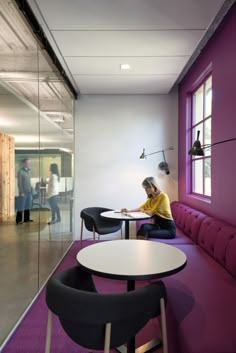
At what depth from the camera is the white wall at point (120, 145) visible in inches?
208

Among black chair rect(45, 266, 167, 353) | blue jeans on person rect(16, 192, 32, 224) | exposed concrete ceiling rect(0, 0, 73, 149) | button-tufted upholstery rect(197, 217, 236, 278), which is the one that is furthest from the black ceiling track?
button-tufted upholstery rect(197, 217, 236, 278)

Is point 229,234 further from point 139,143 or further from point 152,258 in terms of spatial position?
point 139,143

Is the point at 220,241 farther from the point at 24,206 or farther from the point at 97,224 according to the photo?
the point at 97,224

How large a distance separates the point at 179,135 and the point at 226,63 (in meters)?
2.31

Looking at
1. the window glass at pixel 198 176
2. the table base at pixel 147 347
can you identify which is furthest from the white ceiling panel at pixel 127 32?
the table base at pixel 147 347

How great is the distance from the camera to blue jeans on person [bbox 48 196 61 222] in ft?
12.5

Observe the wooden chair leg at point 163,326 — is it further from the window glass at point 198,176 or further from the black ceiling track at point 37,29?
the window glass at point 198,176

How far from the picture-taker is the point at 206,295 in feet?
6.17

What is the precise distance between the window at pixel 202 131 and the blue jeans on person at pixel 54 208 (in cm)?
236

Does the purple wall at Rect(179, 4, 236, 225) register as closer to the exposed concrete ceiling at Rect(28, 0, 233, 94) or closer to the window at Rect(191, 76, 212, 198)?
the exposed concrete ceiling at Rect(28, 0, 233, 94)

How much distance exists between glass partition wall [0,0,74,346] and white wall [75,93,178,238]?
1187mm

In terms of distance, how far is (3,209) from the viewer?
87.1 inches

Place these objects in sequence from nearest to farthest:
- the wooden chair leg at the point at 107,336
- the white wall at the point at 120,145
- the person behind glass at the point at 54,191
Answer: the wooden chair leg at the point at 107,336
the person behind glass at the point at 54,191
the white wall at the point at 120,145

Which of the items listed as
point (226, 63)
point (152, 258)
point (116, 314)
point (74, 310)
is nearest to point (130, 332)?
point (116, 314)
